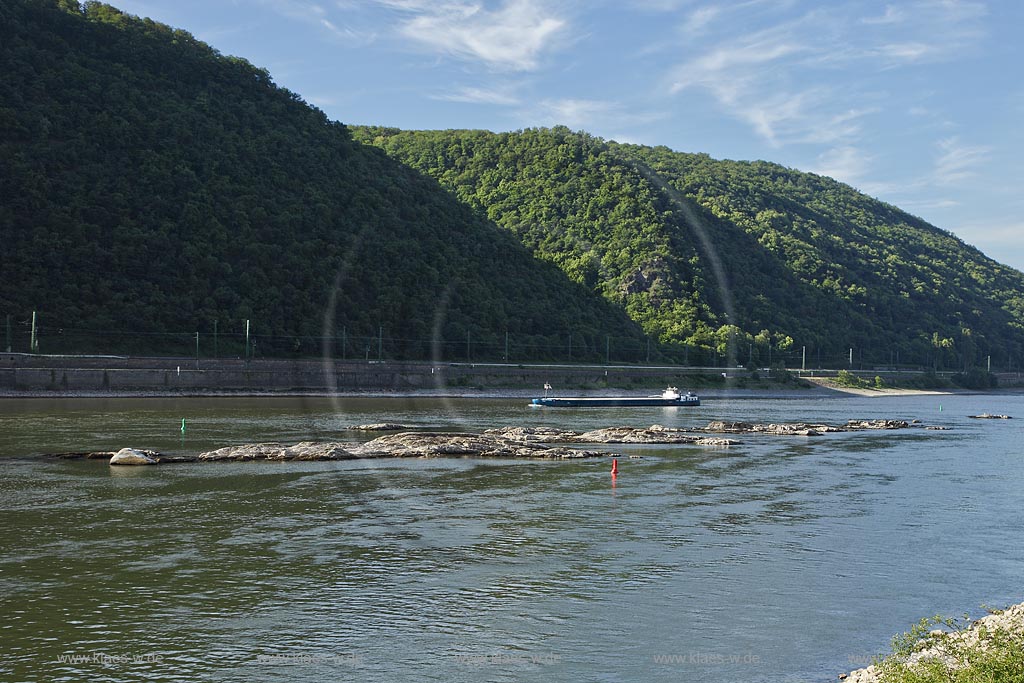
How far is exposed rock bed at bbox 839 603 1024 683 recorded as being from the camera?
1438cm

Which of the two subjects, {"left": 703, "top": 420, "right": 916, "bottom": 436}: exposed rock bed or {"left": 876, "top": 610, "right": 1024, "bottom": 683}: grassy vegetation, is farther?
{"left": 703, "top": 420, "right": 916, "bottom": 436}: exposed rock bed

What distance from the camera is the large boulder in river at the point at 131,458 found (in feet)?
133

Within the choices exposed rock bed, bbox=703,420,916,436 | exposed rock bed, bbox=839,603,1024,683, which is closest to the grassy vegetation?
exposed rock bed, bbox=839,603,1024,683

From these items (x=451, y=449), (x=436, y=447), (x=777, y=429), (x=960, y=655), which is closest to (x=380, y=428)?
(x=436, y=447)

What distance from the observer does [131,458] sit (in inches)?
1601

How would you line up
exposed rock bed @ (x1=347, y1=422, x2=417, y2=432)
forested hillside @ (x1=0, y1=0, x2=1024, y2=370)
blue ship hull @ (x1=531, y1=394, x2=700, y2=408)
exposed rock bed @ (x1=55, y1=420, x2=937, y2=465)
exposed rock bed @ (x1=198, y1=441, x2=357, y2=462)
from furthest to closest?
forested hillside @ (x1=0, y1=0, x2=1024, y2=370) < blue ship hull @ (x1=531, y1=394, x2=700, y2=408) < exposed rock bed @ (x1=347, y1=422, x2=417, y2=432) < exposed rock bed @ (x1=198, y1=441, x2=357, y2=462) < exposed rock bed @ (x1=55, y1=420, x2=937, y2=465)

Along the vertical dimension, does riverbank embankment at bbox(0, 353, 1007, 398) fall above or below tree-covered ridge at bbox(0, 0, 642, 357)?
below

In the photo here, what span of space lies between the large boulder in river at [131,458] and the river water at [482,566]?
1344 millimetres

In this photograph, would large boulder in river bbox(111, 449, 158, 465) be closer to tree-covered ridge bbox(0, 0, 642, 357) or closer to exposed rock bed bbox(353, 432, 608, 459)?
exposed rock bed bbox(353, 432, 608, 459)

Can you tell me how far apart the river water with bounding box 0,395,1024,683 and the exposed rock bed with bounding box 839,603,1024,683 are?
96 centimetres

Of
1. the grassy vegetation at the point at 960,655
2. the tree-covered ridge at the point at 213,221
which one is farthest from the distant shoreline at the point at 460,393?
the grassy vegetation at the point at 960,655

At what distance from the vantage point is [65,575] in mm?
21344

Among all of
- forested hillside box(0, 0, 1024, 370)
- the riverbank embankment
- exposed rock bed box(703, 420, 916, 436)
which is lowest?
exposed rock bed box(703, 420, 916, 436)

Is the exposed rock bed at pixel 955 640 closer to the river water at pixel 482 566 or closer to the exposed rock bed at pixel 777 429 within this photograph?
the river water at pixel 482 566
